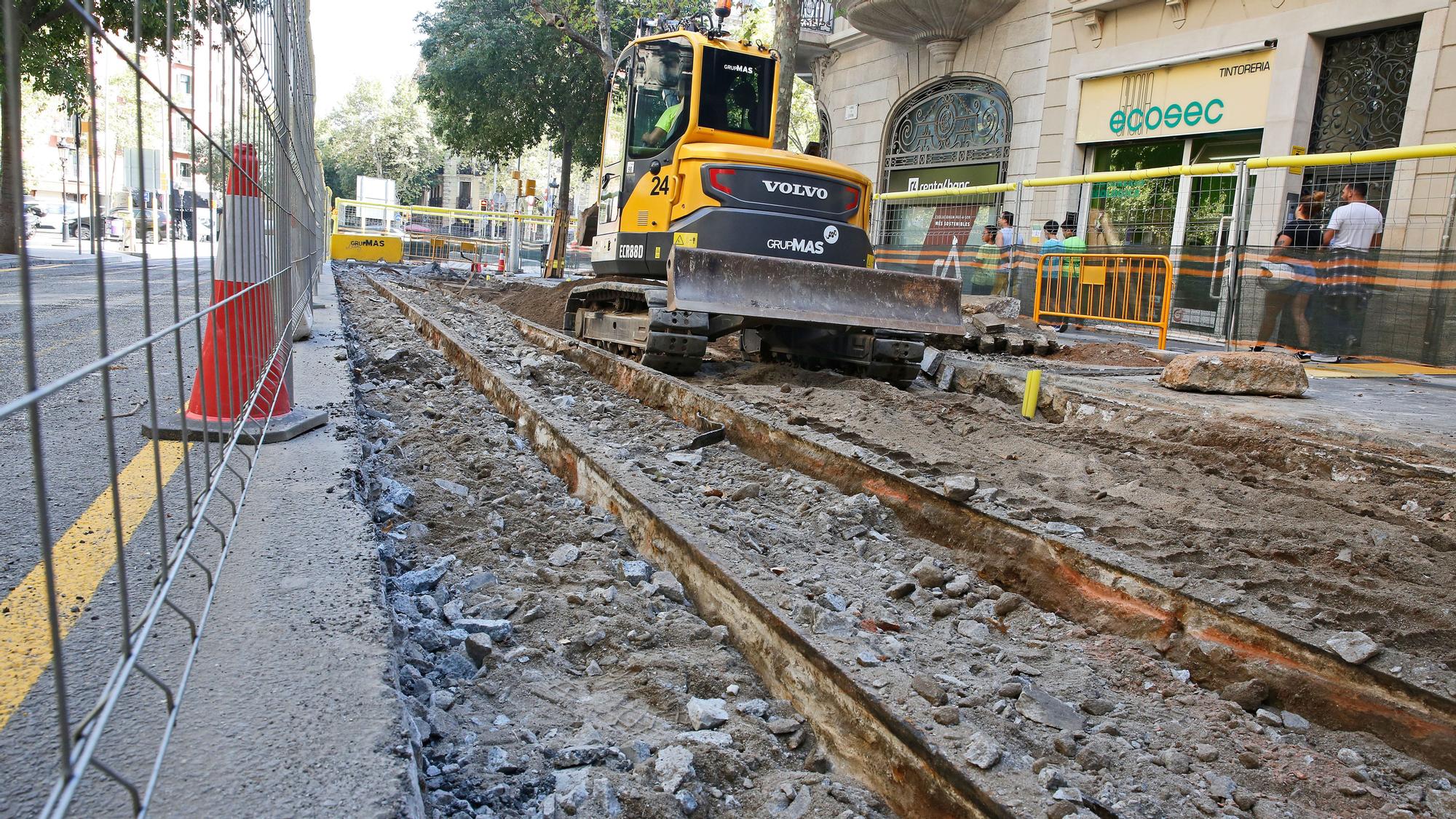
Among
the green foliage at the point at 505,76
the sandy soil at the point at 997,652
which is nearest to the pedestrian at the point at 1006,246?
the sandy soil at the point at 997,652

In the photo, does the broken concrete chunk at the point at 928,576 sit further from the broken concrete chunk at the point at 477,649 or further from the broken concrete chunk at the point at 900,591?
the broken concrete chunk at the point at 477,649

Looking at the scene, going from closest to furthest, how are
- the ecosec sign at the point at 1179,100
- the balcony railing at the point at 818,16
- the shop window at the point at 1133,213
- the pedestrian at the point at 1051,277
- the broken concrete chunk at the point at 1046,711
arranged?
the broken concrete chunk at the point at 1046,711, the pedestrian at the point at 1051,277, the shop window at the point at 1133,213, the ecosec sign at the point at 1179,100, the balcony railing at the point at 818,16

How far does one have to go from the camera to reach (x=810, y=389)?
23.4 ft

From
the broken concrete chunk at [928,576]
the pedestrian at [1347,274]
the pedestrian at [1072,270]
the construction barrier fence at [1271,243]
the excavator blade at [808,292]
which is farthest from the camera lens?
the pedestrian at [1072,270]

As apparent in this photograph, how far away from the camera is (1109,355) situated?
986 cm

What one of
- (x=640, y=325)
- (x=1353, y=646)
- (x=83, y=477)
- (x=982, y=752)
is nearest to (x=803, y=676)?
(x=982, y=752)

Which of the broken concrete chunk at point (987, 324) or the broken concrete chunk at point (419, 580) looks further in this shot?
the broken concrete chunk at point (987, 324)

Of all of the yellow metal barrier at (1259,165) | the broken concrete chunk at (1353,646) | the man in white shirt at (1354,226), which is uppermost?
the yellow metal barrier at (1259,165)

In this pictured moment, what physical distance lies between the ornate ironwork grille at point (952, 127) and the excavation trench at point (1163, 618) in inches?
580

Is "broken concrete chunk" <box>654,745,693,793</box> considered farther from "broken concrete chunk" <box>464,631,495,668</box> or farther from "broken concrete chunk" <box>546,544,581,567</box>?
"broken concrete chunk" <box>546,544,581,567</box>

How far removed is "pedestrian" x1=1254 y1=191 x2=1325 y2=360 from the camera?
9539 millimetres

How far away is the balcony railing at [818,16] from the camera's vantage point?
22422 millimetres

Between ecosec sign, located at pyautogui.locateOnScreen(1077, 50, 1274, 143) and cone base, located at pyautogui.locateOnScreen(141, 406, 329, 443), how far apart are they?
44.8 feet

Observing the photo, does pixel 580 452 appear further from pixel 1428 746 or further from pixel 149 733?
pixel 1428 746
